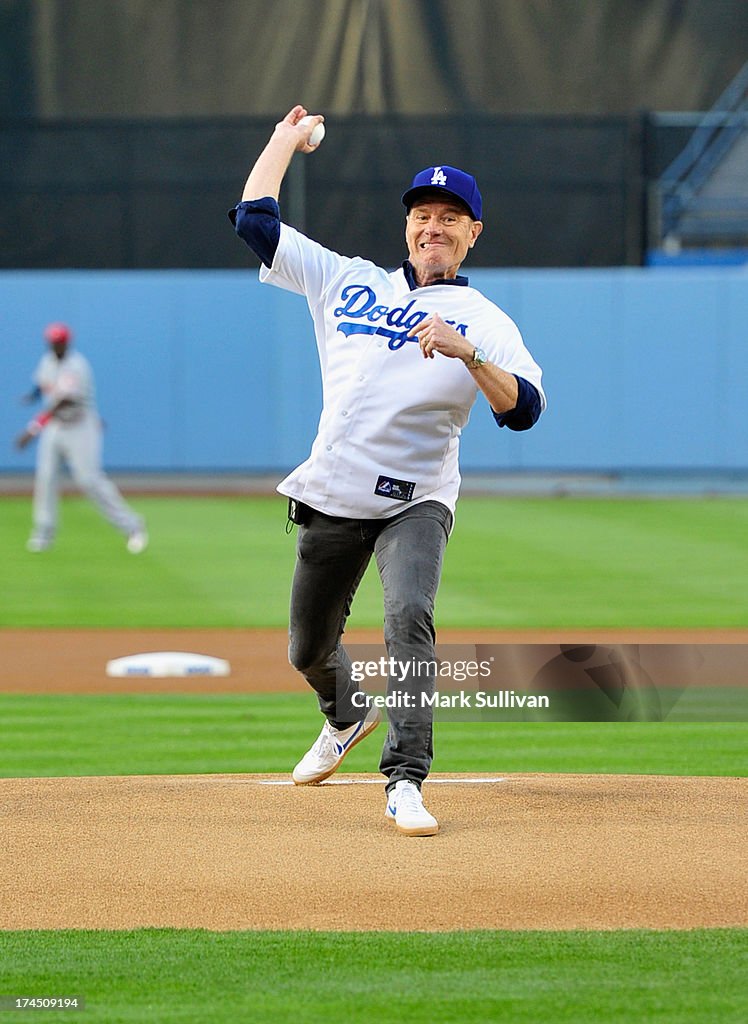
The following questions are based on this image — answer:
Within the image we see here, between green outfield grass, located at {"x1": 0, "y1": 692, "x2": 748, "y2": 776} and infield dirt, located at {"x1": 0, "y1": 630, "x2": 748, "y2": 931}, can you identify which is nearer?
infield dirt, located at {"x1": 0, "y1": 630, "x2": 748, "y2": 931}

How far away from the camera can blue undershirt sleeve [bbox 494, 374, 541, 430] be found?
4898 mm

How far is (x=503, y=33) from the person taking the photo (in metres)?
26.9

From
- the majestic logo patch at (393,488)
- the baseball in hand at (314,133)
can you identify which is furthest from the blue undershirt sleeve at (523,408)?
the baseball in hand at (314,133)

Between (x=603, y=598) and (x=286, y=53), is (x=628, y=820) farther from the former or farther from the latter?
(x=286, y=53)

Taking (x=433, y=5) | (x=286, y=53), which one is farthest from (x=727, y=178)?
(x=286, y=53)

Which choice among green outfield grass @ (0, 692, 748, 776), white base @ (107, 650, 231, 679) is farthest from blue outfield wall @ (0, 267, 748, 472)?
green outfield grass @ (0, 692, 748, 776)

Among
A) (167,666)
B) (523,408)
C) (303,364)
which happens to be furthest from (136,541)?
(523,408)

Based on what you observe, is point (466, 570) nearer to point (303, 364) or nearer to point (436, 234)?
point (436, 234)

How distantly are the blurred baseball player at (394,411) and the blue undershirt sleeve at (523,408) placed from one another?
0.05 feet

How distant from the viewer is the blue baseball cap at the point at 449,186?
5191 mm

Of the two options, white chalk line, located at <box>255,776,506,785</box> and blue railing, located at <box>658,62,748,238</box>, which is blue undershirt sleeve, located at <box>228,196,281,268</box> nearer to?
white chalk line, located at <box>255,776,506,785</box>

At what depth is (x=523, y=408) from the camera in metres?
4.91

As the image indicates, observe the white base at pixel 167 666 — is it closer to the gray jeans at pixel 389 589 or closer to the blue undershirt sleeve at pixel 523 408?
the gray jeans at pixel 389 589

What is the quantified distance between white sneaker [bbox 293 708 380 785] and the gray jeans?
379mm
